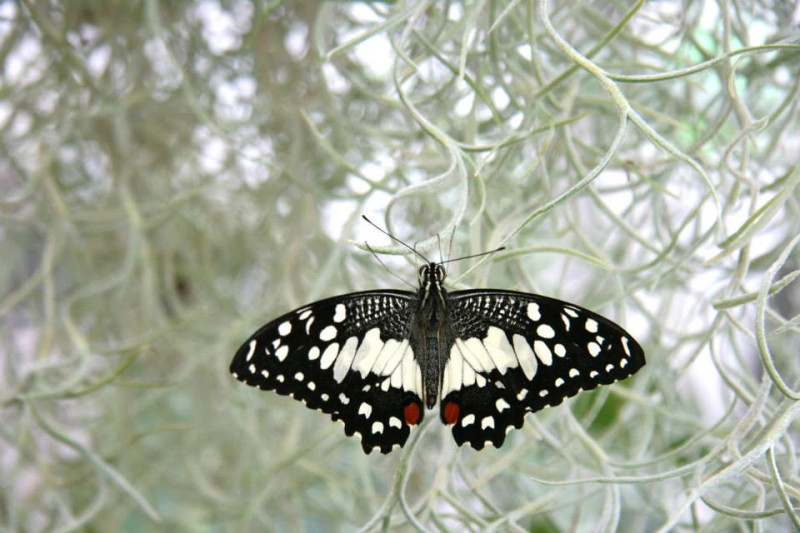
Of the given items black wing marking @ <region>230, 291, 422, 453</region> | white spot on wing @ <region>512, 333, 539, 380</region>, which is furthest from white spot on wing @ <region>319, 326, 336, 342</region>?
white spot on wing @ <region>512, 333, 539, 380</region>

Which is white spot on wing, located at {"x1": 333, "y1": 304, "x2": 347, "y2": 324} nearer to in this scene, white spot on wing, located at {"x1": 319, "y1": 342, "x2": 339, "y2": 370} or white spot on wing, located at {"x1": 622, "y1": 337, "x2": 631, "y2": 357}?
white spot on wing, located at {"x1": 319, "y1": 342, "x2": 339, "y2": 370}

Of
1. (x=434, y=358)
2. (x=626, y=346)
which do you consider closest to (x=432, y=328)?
(x=434, y=358)

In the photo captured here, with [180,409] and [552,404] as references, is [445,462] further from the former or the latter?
[180,409]

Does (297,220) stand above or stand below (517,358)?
above

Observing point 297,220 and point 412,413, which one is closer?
point 412,413

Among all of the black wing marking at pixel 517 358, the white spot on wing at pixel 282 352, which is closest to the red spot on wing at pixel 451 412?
the black wing marking at pixel 517 358

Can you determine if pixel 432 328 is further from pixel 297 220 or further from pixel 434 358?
pixel 297 220
